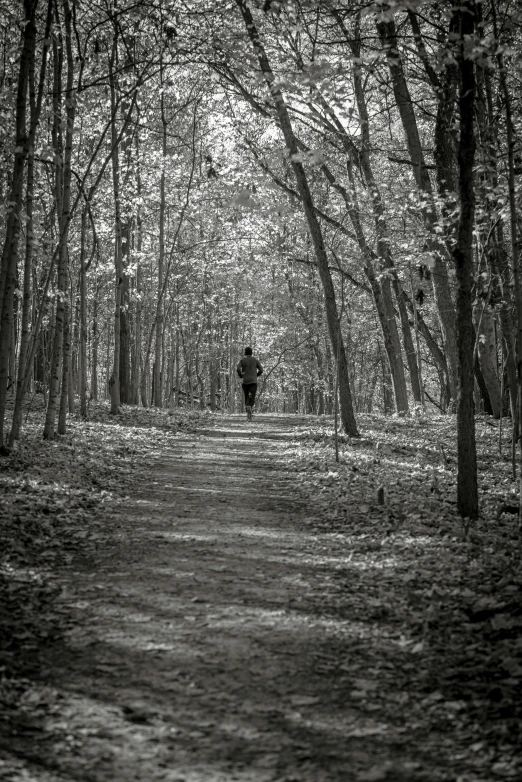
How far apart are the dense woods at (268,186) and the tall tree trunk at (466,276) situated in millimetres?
23

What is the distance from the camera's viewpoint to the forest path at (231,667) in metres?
3.02

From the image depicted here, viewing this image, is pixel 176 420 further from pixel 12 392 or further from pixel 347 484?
pixel 347 484

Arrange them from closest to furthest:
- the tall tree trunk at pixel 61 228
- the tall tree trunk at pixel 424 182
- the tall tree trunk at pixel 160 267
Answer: the tall tree trunk at pixel 61 228, the tall tree trunk at pixel 424 182, the tall tree trunk at pixel 160 267

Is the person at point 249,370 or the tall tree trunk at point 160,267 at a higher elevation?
the tall tree trunk at point 160,267


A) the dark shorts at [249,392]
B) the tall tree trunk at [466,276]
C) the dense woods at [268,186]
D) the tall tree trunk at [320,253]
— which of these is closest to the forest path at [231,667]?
the tall tree trunk at [466,276]

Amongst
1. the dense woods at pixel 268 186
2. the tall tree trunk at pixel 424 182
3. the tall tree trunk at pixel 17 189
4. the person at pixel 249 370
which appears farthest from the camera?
the person at pixel 249 370

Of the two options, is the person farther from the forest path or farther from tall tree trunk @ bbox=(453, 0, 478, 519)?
the forest path

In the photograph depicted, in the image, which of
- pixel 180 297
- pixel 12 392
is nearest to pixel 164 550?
pixel 12 392

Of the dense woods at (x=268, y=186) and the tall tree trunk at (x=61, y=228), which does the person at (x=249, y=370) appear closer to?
the dense woods at (x=268, y=186)

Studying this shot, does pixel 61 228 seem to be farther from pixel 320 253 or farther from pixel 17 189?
pixel 320 253

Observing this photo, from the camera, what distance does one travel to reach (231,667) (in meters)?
3.95

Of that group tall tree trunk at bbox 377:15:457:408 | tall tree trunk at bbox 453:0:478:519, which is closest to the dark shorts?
tall tree trunk at bbox 377:15:457:408

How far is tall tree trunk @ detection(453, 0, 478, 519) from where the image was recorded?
6.91 meters

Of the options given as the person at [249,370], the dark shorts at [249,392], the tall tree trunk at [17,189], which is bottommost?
the dark shorts at [249,392]
